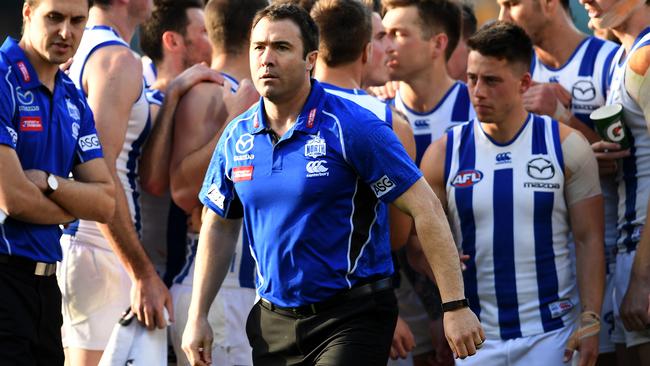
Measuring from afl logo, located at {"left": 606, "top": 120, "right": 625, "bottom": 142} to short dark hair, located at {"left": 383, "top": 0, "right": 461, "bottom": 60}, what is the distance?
64.1 inches

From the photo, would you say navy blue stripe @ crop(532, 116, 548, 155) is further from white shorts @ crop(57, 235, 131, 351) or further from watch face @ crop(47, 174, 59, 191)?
watch face @ crop(47, 174, 59, 191)

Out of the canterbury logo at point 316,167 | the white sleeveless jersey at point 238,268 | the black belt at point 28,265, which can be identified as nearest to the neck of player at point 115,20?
the white sleeveless jersey at point 238,268

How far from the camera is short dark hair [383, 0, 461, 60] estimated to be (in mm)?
7055

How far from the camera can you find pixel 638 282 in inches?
219

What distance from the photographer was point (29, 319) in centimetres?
461

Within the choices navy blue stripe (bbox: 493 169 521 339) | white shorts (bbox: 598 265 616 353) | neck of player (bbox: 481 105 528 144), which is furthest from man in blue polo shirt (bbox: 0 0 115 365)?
white shorts (bbox: 598 265 616 353)

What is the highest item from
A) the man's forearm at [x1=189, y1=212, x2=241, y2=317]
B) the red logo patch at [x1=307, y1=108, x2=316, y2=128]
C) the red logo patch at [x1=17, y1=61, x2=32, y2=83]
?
the red logo patch at [x1=17, y1=61, x2=32, y2=83]

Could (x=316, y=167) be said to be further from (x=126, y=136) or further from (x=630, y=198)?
(x=630, y=198)

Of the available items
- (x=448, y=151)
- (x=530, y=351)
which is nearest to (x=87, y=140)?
(x=448, y=151)

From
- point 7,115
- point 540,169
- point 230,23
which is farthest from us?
point 230,23

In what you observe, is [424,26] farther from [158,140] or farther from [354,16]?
[158,140]

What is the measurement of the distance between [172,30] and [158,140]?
3.82 feet

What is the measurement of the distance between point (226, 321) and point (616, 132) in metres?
2.28

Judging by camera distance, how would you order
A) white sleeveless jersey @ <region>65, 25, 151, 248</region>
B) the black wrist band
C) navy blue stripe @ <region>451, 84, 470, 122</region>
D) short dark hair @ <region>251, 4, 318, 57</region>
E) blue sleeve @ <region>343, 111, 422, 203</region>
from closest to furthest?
the black wrist band < blue sleeve @ <region>343, 111, 422, 203</region> < short dark hair @ <region>251, 4, 318, 57</region> < white sleeveless jersey @ <region>65, 25, 151, 248</region> < navy blue stripe @ <region>451, 84, 470, 122</region>
